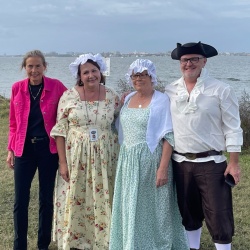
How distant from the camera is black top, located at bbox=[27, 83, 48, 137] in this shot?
3.93m

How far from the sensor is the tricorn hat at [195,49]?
3.46 m

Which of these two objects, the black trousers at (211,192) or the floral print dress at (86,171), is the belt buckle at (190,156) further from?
the floral print dress at (86,171)

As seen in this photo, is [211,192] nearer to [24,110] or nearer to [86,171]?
[86,171]

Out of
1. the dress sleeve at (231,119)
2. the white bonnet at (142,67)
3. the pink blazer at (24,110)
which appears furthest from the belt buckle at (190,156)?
the pink blazer at (24,110)

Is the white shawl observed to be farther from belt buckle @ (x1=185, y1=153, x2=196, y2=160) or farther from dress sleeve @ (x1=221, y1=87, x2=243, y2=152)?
dress sleeve @ (x1=221, y1=87, x2=243, y2=152)

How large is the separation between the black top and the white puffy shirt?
3.86 feet

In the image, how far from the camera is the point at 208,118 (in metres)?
3.47

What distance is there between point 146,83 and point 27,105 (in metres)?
1.02

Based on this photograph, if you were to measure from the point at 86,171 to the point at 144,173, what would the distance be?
55cm

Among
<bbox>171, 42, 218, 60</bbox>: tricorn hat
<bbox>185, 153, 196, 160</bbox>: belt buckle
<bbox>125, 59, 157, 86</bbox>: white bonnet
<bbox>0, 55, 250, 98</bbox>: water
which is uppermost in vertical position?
<bbox>171, 42, 218, 60</bbox>: tricorn hat

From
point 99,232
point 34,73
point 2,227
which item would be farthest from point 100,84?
point 2,227

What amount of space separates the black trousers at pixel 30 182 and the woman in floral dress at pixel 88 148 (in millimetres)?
111

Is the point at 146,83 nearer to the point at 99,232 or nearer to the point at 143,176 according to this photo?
the point at 143,176

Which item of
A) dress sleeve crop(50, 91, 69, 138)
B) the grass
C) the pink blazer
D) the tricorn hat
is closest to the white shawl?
the tricorn hat
